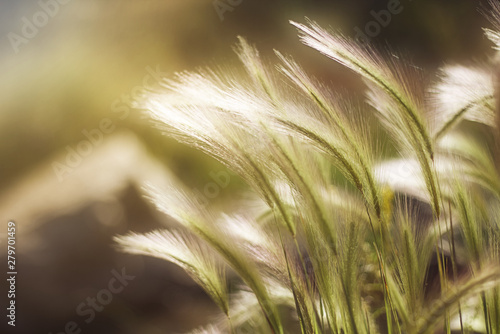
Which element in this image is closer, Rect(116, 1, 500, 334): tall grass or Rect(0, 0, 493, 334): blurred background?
Rect(116, 1, 500, 334): tall grass

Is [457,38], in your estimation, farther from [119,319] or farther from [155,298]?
[119,319]

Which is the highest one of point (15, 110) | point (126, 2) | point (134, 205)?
point (126, 2)

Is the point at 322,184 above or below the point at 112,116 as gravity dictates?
below

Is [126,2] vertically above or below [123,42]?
above

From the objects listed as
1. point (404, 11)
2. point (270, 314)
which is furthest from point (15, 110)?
point (404, 11)

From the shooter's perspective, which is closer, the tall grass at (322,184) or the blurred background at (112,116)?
the tall grass at (322,184)

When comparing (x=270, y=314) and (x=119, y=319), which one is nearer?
(x=270, y=314)

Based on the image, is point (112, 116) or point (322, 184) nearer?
point (322, 184)

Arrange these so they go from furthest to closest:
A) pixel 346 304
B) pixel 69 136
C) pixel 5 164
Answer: pixel 69 136, pixel 5 164, pixel 346 304
